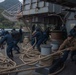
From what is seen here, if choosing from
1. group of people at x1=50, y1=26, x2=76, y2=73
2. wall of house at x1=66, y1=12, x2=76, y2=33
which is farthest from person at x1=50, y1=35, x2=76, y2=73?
wall of house at x1=66, y1=12, x2=76, y2=33

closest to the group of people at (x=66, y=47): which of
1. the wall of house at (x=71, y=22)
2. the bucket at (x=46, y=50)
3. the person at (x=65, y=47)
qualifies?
the person at (x=65, y=47)

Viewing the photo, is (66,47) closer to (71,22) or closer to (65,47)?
(65,47)

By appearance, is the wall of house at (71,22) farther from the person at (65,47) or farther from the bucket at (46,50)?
the bucket at (46,50)

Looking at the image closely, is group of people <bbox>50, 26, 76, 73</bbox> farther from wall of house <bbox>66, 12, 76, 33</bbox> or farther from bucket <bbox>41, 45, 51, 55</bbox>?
wall of house <bbox>66, 12, 76, 33</bbox>

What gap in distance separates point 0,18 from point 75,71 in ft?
134

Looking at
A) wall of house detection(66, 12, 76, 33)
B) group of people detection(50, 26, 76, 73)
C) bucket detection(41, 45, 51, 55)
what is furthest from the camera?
wall of house detection(66, 12, 76, 33)

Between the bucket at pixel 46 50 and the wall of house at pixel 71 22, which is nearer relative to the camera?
the bucket at pixel 46 50

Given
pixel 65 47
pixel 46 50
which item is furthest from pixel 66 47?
pixel 46 50

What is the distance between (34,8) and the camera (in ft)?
48.7

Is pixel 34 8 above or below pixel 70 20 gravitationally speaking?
above

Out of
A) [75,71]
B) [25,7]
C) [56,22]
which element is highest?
[25,7]

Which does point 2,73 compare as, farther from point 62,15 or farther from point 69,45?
point 62,15

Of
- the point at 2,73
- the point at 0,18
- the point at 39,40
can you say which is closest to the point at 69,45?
the point at 2,73

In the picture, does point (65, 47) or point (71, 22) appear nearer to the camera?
point (65, 47)
